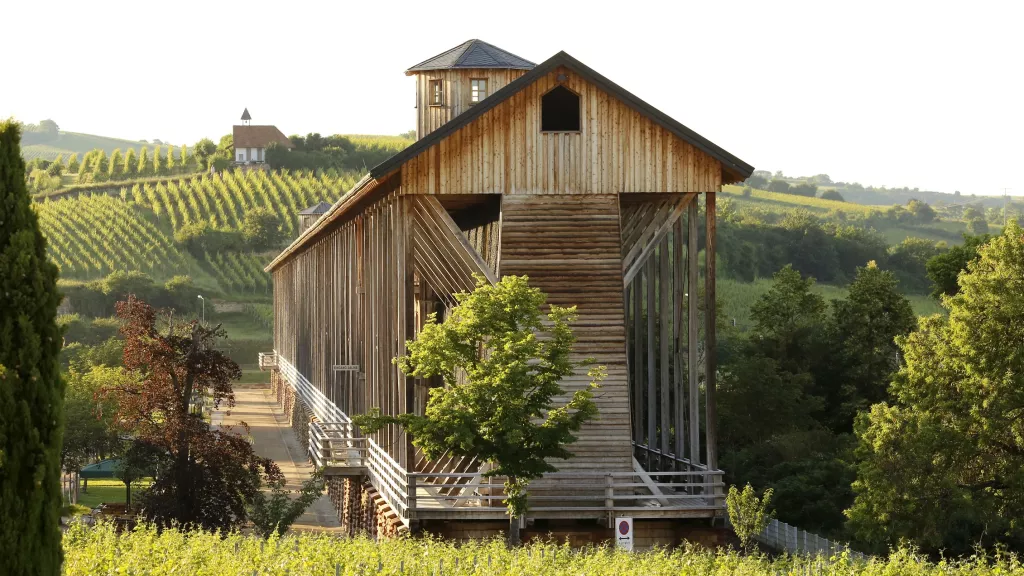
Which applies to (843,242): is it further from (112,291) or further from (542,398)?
(542,398)

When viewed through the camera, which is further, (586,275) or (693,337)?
(693,337)

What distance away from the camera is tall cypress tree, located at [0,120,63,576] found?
12.4m

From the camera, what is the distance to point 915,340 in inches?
1155

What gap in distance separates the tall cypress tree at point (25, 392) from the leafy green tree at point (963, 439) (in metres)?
18.0

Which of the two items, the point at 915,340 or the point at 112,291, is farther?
the point at 112,291

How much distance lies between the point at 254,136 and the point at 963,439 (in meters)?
127

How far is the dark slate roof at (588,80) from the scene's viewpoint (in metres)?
25.9

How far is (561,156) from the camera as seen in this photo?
2677 centimetres

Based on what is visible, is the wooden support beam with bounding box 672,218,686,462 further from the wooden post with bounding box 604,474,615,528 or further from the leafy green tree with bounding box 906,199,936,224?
the leafy green tree with bounding box 906,199,936,224

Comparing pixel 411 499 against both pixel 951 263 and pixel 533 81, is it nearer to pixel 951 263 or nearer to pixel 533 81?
pixel 533 81

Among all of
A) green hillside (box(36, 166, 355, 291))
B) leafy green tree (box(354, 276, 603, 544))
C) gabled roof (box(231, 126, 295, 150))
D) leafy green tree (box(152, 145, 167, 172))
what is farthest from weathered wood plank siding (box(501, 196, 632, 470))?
leafy green tree (box(152, 145, 167, 172))

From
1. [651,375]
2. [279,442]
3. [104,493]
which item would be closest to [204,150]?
[279,442]

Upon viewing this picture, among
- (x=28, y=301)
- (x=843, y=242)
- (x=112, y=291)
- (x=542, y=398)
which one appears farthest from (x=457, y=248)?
(x=843, y=242)

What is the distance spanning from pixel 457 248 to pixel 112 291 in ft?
254
